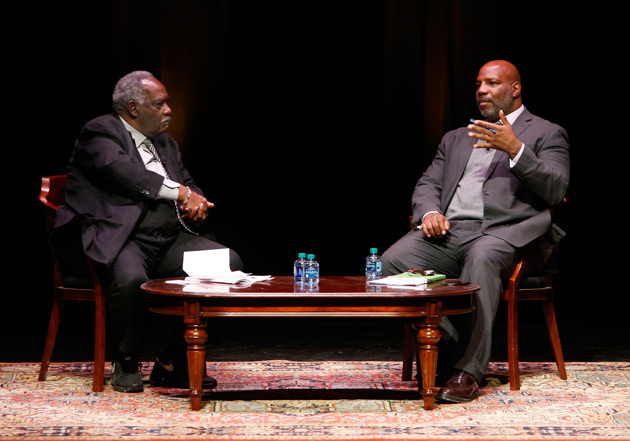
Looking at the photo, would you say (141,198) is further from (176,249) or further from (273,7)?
(273,7)

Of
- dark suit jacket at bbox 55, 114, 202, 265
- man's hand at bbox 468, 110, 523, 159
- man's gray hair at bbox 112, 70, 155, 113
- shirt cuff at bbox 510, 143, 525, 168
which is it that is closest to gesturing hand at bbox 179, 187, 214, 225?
dark suit jacket at bbox 55, 114, 202, 265

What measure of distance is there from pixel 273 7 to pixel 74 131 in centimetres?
150

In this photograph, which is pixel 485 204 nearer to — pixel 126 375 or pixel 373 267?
pixel 373 267

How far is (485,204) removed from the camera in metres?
3.78

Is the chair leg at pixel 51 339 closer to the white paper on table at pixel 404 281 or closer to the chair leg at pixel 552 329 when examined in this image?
the white paper on table at pixel 404 281

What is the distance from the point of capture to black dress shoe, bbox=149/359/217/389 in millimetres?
3510

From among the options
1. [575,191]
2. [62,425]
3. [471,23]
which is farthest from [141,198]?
[575,191]

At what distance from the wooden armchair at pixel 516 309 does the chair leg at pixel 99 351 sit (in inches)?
51.0

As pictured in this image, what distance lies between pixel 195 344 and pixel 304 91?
2.72 m

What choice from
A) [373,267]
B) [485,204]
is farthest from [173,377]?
[485,204]

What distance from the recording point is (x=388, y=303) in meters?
2.99

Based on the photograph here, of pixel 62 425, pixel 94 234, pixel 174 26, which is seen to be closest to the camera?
Result: pixel 62 425

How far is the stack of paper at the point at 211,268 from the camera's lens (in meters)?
3.41

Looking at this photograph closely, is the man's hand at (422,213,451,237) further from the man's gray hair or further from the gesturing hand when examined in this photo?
the man's gray hair
